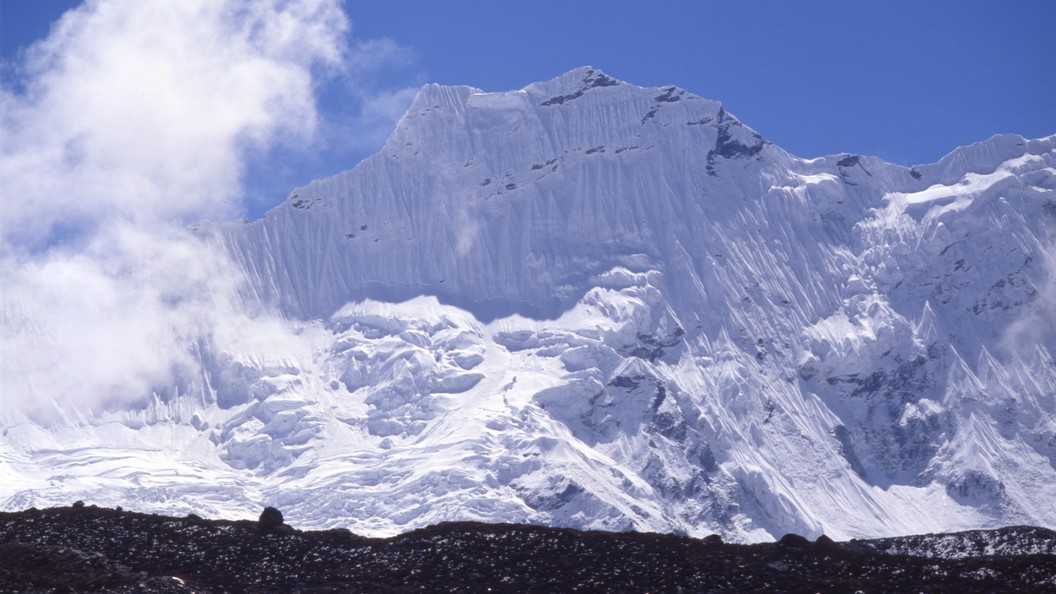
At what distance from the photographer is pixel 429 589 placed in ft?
173

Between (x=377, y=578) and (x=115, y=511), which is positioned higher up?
(x=115, y=511)

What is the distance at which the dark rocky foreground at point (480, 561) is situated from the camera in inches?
2061

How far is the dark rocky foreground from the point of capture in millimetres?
52344

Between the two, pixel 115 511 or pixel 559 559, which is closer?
pixel 559 559

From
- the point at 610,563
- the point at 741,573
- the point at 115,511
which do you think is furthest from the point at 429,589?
the point at 115,511

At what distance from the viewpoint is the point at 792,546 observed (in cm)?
5656

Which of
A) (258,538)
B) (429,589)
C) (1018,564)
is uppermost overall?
(258,538)

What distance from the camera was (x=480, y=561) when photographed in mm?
55562

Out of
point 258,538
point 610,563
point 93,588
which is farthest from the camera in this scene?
point 258,538

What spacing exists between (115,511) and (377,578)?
14468mm

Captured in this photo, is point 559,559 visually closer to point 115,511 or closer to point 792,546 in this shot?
point 792,546

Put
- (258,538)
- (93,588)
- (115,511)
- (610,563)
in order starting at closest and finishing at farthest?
(93,588), (610,563), (258,538), (115,511)

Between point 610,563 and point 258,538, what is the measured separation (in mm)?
12850

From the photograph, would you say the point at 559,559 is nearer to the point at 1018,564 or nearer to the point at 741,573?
the point at 741,573
